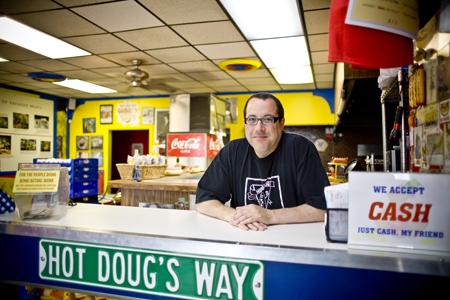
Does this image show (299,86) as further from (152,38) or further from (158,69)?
(152,38)

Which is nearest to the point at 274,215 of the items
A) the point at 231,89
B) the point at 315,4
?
the point at 315,4

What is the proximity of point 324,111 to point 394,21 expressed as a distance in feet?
20.9

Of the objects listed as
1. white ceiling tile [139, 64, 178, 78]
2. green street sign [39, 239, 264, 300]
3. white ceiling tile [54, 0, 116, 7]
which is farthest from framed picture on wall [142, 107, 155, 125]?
green street sign [39, 239, 264, 300]

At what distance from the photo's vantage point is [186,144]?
4.55 meters

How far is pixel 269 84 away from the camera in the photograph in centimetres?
693

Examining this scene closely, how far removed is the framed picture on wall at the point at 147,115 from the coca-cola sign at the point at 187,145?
3.95m

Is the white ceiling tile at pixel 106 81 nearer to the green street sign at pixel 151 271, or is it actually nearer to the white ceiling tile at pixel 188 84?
the white ceiling tile at pixel 188 84

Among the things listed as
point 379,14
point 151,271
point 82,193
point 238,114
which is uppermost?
point 238,114

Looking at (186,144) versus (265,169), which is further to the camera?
(186,144)

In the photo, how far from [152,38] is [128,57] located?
1.05 metres

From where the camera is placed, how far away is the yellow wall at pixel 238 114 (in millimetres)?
7262

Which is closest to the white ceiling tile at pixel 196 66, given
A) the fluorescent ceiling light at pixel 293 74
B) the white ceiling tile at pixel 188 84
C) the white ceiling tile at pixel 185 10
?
the white ceiling tile at pixel 188 84

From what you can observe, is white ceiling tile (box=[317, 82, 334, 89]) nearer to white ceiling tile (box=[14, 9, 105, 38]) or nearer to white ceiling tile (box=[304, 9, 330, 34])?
white ceiling tile (box=[304, 9, 330, 34])

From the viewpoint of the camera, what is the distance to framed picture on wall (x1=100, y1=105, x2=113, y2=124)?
28.5 ft
